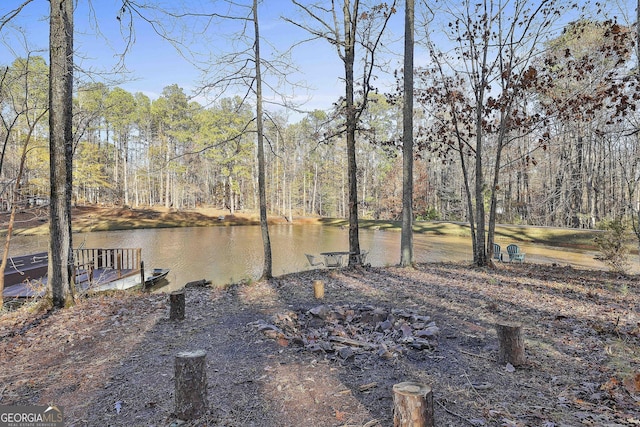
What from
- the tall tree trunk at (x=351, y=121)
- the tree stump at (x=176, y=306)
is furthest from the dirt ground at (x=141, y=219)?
the tree stump at (x=176, y=306)

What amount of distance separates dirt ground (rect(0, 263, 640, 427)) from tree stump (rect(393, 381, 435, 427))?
0.34 metres

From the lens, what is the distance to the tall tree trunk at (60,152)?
5234 millimetres

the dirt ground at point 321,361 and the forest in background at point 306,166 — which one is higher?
the forest in background at point 306,166

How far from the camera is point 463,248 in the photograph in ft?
64.8

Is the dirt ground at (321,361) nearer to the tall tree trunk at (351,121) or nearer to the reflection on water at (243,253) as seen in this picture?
the tall tree trunk at (351,121)

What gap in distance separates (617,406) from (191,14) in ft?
31.1

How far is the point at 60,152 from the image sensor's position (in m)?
5.37

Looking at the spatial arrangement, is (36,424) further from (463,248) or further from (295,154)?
(295,154)

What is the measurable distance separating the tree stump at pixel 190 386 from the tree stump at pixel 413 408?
1475 millimetres

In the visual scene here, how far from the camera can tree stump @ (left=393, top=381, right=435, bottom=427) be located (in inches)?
88.9

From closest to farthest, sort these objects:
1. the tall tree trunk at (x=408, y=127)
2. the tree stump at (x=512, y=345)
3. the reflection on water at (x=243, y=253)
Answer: the tree stump at (x=512, y=345)
the tall tree trunk at (x=408, y=127)
the reflection on water at (x=243, y=253)

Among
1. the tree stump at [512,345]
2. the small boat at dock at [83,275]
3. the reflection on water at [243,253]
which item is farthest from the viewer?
the reflection on water at [243,253]

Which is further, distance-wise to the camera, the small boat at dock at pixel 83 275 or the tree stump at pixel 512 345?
the small boat at dock at pixel 83 275

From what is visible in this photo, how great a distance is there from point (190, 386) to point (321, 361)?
1.37 metres
